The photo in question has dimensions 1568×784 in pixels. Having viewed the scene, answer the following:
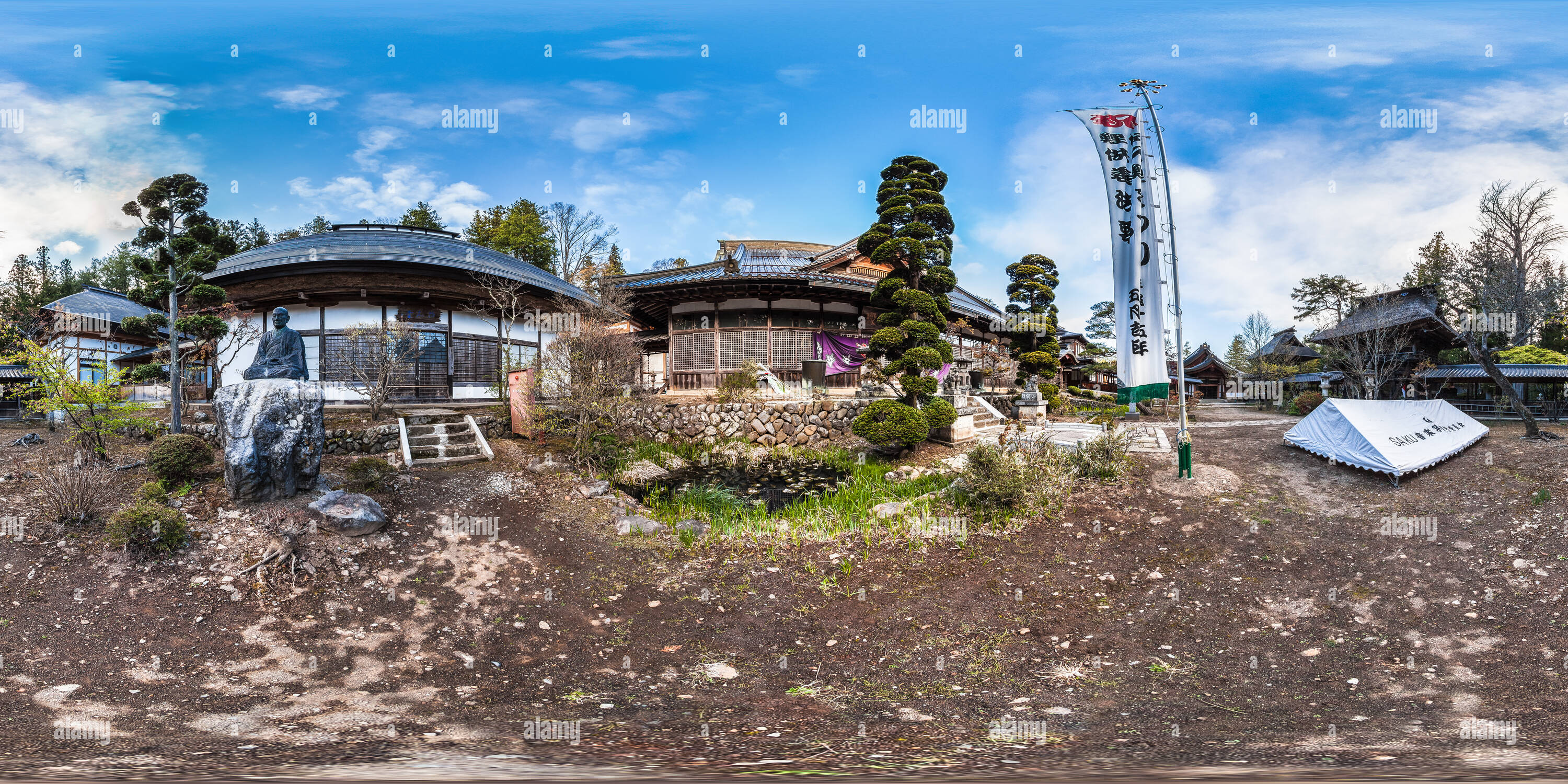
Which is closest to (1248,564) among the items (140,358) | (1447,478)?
(1447,478)

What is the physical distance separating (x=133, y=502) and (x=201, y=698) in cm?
512

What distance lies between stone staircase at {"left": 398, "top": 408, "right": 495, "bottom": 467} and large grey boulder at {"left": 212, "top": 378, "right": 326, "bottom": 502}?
2638mm

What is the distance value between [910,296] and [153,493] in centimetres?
1394

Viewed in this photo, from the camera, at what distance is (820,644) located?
21.8ft

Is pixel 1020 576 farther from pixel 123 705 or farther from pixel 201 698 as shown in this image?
pixel 123 705

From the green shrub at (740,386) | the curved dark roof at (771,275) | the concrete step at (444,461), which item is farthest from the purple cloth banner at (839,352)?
the concrete step at (444,461)

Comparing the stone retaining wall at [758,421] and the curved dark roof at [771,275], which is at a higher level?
the curved dark roof at [771,275]

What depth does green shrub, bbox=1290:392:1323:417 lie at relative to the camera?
21812 millimetres

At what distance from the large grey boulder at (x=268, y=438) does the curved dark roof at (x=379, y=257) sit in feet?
25.6

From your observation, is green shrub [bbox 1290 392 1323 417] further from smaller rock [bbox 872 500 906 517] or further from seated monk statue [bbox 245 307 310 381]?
seated monk statue [bbox 245 307 310 381]

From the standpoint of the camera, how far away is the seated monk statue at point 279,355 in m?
9.20

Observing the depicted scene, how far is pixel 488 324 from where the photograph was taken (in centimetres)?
1772

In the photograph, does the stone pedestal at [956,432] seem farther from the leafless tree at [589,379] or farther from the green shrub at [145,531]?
the green shrub at [145,531]

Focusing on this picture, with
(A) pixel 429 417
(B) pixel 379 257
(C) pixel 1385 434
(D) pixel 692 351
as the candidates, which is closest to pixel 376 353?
(B) pixel 379 257
